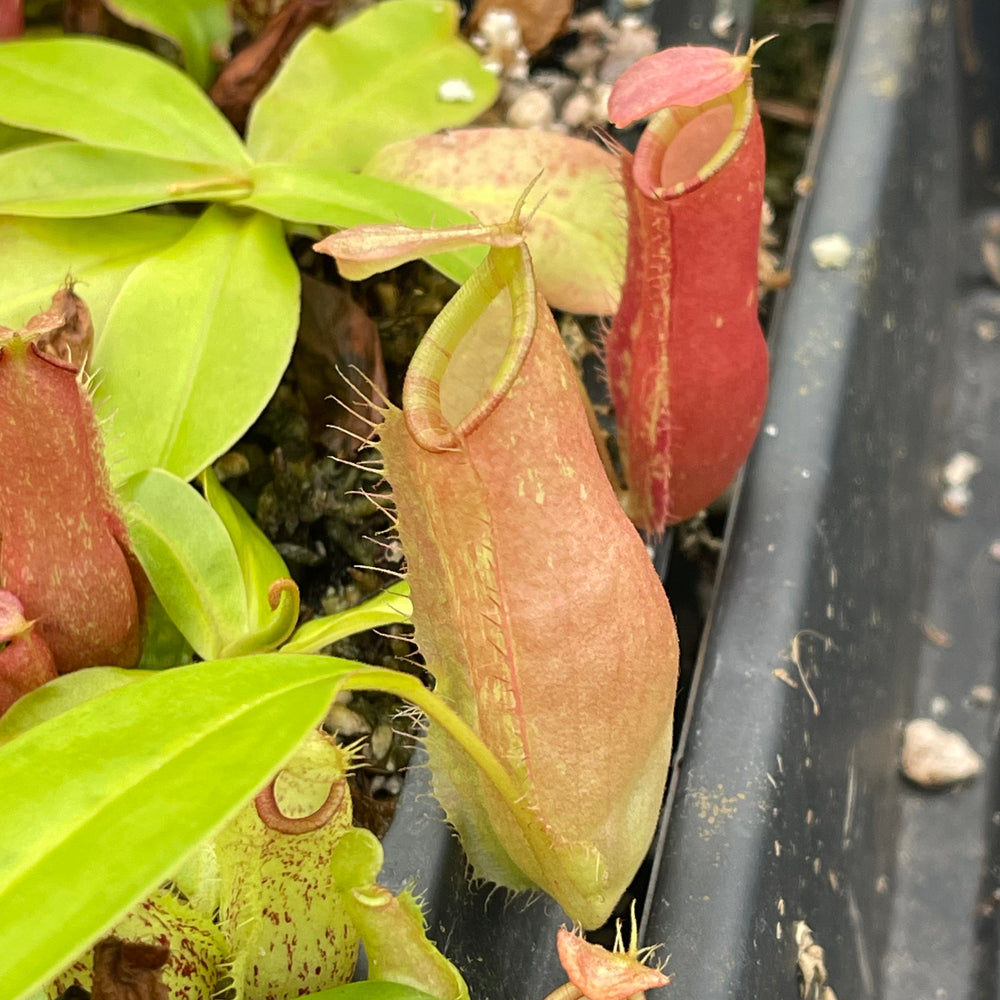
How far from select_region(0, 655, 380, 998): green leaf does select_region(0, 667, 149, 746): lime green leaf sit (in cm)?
14

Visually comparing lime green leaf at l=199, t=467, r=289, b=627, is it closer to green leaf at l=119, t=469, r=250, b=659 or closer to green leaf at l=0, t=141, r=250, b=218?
green leaf at l=119, t=469, r=250, b=659

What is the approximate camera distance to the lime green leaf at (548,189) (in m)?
0.69

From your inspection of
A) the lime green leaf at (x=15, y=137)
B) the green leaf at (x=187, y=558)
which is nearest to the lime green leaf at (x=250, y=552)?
the green leaf at (x=187, y=558)

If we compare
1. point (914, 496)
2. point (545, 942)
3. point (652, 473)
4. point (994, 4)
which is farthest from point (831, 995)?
point (994, 4)

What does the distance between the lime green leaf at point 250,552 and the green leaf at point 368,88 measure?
0.29 meters

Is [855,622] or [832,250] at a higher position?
[832,250]

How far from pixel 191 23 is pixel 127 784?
717mm

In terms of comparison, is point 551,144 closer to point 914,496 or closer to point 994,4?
point 914,496

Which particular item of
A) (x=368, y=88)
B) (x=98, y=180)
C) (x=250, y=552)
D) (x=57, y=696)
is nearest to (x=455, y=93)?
(x=368, y=88)

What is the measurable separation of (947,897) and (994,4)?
90 cm

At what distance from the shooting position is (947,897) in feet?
2.63

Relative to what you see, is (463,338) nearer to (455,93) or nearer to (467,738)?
(467,738)

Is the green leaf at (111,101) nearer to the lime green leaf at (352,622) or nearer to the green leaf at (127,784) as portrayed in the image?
the lime green leaf at (352,622)

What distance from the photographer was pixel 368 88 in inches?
32.1
